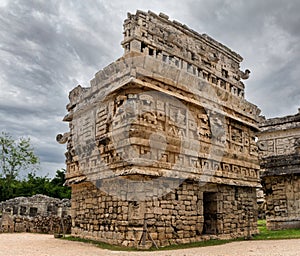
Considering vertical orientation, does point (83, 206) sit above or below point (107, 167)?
below

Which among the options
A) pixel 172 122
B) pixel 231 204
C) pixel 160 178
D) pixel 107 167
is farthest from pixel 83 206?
pixel 231 204

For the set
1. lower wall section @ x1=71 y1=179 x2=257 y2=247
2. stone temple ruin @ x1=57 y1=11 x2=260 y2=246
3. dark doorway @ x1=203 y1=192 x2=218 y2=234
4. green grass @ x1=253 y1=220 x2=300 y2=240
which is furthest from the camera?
dark doorway @ x1=203 y1=192 x2=218 y2=234

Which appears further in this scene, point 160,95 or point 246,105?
point 246,105

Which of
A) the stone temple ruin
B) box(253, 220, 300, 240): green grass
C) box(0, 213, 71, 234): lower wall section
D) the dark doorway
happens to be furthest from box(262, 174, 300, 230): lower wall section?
box(0, 213, 71, 234): lower wall section

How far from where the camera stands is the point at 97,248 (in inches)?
408

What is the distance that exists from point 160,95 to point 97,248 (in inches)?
201

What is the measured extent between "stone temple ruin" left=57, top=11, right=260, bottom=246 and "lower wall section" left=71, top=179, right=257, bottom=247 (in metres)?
0.03

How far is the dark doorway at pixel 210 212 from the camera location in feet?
43.5

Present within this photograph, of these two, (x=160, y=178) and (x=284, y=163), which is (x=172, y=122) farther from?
(x=284, y=163)

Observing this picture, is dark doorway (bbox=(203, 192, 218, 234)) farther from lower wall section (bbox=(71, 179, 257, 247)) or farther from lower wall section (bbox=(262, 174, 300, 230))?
lower wall section (bbox=(262, 174, 300, 230))

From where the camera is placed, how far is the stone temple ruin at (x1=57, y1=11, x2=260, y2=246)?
10.7 m

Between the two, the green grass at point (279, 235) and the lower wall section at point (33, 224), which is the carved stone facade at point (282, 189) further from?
the lower wall section at point (33, 224)

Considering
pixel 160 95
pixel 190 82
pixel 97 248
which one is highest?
pixel 190 82

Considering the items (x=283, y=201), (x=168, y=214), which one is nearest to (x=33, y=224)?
(x=168, y=214)
